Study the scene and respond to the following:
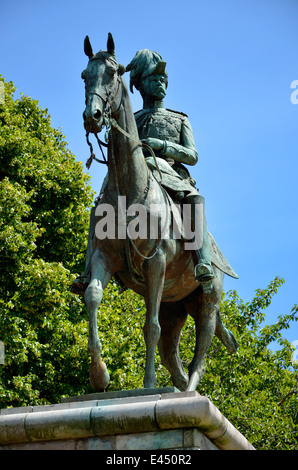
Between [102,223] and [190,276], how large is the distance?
1550mm

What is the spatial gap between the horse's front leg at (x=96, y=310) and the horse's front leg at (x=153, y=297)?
51cm

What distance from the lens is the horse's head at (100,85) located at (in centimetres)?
889

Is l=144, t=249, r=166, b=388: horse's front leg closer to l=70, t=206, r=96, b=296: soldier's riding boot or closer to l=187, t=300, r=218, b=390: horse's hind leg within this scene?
l=70, t=206, r=96, b=296: soldier's riding boot

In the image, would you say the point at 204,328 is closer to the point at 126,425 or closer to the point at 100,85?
the point at 126,425

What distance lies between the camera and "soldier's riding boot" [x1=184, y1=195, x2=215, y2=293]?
9883mm

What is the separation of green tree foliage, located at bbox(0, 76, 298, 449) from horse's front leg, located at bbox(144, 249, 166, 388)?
8176 millimetres

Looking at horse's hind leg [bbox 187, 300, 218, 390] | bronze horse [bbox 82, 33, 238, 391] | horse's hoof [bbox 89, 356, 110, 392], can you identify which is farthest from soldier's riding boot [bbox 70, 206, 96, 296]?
horse's hind leg [bbox 187, 300, 218, 390]

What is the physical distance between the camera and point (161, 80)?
36.8 feet

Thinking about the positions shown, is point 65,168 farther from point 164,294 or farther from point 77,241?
point 164,294

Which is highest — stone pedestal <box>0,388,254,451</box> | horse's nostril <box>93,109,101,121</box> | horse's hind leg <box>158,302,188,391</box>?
horse's nostril <box>93,109,101,121</box>

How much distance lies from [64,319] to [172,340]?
27.6 feet

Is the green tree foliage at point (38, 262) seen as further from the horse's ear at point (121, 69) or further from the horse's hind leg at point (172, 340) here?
the horse's ear at point (121, 69)

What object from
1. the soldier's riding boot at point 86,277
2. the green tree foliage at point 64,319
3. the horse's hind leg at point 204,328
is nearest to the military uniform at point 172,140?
the soldier's riding boot at point 86,277
